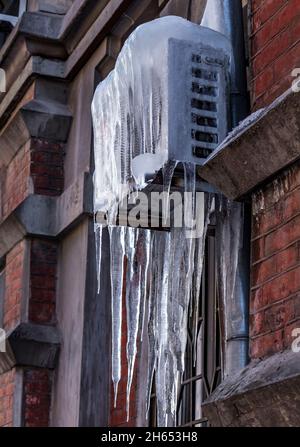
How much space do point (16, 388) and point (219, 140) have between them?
3.31 m

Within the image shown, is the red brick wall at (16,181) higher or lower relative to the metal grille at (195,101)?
higher

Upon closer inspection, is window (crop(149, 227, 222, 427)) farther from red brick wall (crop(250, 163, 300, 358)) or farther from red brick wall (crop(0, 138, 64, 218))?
red brick wall (crop(250, 163, 300, 358))

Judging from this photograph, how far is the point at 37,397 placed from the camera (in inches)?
270

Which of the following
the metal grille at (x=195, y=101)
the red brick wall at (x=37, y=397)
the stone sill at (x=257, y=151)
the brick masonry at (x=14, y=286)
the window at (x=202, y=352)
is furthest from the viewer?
the brick masonry at (x=14, y=286)

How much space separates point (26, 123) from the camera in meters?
7.29

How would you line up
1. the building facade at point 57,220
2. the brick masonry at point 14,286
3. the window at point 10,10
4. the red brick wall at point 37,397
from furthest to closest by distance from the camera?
the window at point 10,10
the brick masonry at point 14,286
the red brick wall at point 37,397
the building facade at point 57,220

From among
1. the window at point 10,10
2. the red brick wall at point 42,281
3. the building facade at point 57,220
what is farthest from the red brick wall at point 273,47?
the window at point 10,10

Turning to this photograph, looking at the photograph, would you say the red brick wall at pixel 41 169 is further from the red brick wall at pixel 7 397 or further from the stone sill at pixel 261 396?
the stone sill at pixel 261 396

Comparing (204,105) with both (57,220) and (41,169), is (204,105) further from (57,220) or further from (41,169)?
(41,169)

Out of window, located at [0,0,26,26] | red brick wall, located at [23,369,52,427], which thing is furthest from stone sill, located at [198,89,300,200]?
window, located at [0,0,26,26]

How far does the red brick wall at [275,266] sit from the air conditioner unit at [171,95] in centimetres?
52

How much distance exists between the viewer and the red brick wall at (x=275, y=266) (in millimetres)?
3289

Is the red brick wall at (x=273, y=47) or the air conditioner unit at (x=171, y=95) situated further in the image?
Result: the air conditioner unit at (x=171, y=95)

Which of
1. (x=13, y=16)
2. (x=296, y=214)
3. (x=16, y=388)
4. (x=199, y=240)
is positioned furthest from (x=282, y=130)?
(x=13, y=16)
